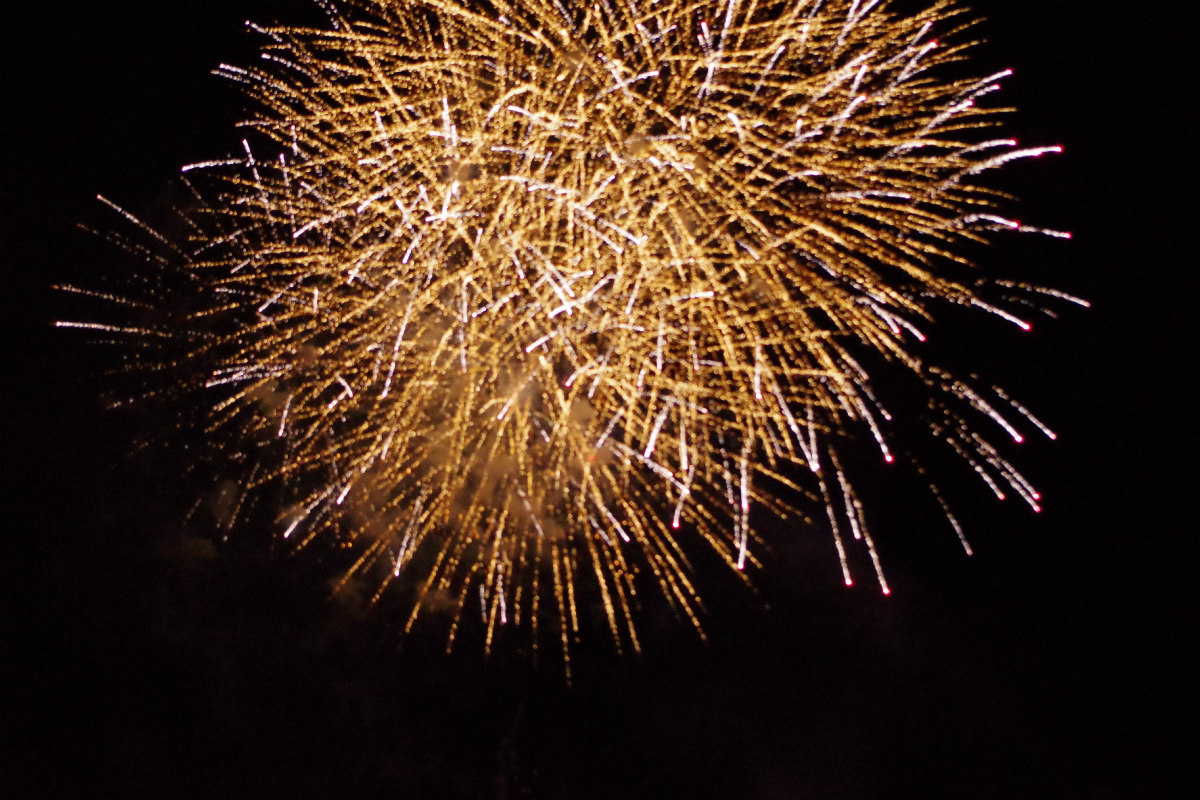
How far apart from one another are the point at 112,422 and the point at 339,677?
2182mm

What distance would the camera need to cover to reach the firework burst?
329cm

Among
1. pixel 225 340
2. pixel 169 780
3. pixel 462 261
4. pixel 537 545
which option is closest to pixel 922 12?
pixel 462 261

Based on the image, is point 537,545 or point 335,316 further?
point 537,545

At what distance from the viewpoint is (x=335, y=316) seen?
3.85 metres

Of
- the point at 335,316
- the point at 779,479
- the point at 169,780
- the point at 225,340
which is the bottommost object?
the point at 169,780

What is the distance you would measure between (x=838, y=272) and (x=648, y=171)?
1.02 meters

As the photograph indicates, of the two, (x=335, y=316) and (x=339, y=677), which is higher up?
(x=335, y=316)

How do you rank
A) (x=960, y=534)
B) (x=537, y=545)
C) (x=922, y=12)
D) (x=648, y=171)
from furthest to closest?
(x=960, y=534), (x=537, y=545), (x=922, y=12), (x=648, y=171)

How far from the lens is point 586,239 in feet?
10.9

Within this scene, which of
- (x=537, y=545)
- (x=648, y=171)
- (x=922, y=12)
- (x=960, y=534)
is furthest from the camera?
(x=960, y=534)

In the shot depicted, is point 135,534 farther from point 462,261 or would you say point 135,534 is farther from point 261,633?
point 462,261

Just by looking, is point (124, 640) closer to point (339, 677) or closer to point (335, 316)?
point (339, 677)

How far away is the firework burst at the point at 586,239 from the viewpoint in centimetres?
329

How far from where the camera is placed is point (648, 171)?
334 cm
